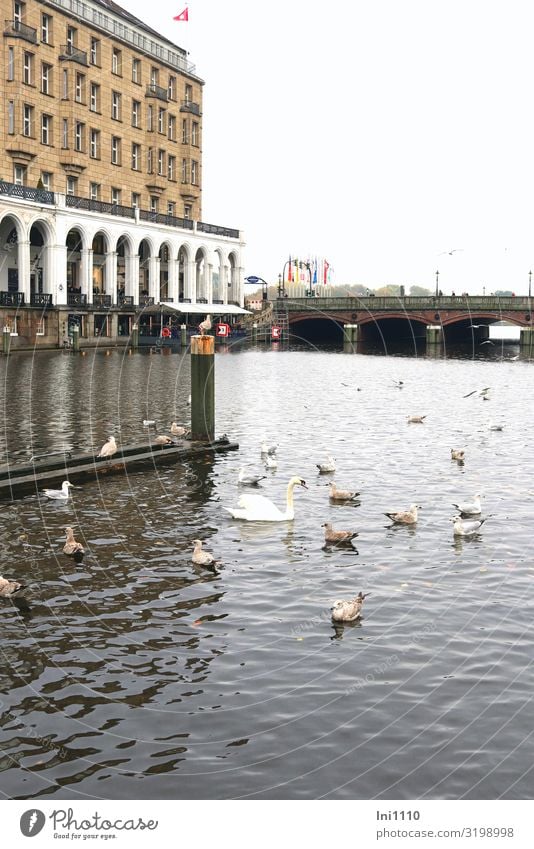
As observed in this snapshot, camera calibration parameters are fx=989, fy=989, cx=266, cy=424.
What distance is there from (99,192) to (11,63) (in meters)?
17.5

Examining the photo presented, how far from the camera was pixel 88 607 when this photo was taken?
1455 centimetres

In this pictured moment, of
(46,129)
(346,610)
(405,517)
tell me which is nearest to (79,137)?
(46,129)

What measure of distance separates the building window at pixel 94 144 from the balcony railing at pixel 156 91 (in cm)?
1228

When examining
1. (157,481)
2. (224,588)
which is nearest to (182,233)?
(157,481)

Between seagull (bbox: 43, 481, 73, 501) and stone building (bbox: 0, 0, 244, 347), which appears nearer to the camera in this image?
seagull (bbox: 43, 481, 73, 501)

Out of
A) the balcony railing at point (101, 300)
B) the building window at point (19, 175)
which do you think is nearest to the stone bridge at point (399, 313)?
the balcony railing at point (101, 300)

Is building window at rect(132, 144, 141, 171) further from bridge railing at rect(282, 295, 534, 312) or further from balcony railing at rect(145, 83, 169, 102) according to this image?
bridge railing at rect(282, 295, 534, 312)

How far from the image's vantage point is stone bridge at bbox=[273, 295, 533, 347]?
126 m

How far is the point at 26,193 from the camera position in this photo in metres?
78.4

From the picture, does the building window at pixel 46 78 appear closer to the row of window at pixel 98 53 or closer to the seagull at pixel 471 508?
the row of window at pixel 98 53

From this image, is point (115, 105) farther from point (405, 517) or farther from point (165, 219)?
point (405, 517)

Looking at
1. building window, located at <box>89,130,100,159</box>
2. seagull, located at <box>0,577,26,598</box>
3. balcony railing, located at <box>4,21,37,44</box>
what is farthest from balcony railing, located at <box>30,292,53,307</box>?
seagull, located at <box>0,577,26,598</box>

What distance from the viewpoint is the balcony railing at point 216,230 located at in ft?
377

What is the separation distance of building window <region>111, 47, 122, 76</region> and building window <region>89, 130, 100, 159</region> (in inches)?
280
